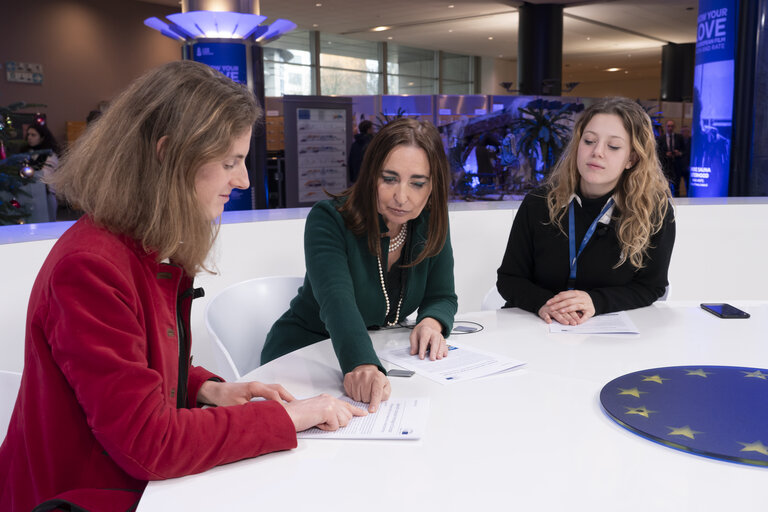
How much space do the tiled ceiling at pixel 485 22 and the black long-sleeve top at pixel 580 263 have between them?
11.2 meters

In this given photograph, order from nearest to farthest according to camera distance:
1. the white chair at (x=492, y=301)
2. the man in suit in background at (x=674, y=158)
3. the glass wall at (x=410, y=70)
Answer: the white chair at (x=492, y=301) → the man in suit in background at (x=674, y=158) → the glass wall at (x=410, y=70)

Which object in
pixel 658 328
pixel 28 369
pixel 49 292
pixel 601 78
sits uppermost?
pixel 601 78

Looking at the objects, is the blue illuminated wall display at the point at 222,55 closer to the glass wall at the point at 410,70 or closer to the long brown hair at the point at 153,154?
the long brown hair at the point at 153,154

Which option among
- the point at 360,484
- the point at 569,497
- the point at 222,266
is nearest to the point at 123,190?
the point at 360,484

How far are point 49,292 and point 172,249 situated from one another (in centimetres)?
19

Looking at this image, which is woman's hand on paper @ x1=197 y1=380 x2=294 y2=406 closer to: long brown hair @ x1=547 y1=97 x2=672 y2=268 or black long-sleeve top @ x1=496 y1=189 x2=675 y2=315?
black long-sleeve top @ x1=496 y1=189 x2=675 y2=315

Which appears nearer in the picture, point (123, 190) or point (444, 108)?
point (123, 190)

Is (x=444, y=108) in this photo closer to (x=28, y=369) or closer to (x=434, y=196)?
(x=434, y=196)

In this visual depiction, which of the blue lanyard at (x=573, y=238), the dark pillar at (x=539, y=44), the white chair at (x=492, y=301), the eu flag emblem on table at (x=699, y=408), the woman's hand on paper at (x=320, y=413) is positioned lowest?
the white chair at (x=492, y=301)

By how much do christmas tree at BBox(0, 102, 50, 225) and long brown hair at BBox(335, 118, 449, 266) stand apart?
2970 mm

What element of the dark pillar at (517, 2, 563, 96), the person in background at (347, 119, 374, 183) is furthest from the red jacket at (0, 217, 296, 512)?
the dark pillar at (517, 2, 563, 96)

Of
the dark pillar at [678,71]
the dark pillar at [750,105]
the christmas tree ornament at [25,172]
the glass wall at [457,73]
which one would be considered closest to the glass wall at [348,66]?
the glass wall at [457,73]

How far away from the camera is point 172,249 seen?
1.08 m

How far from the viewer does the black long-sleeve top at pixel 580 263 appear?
224cm
